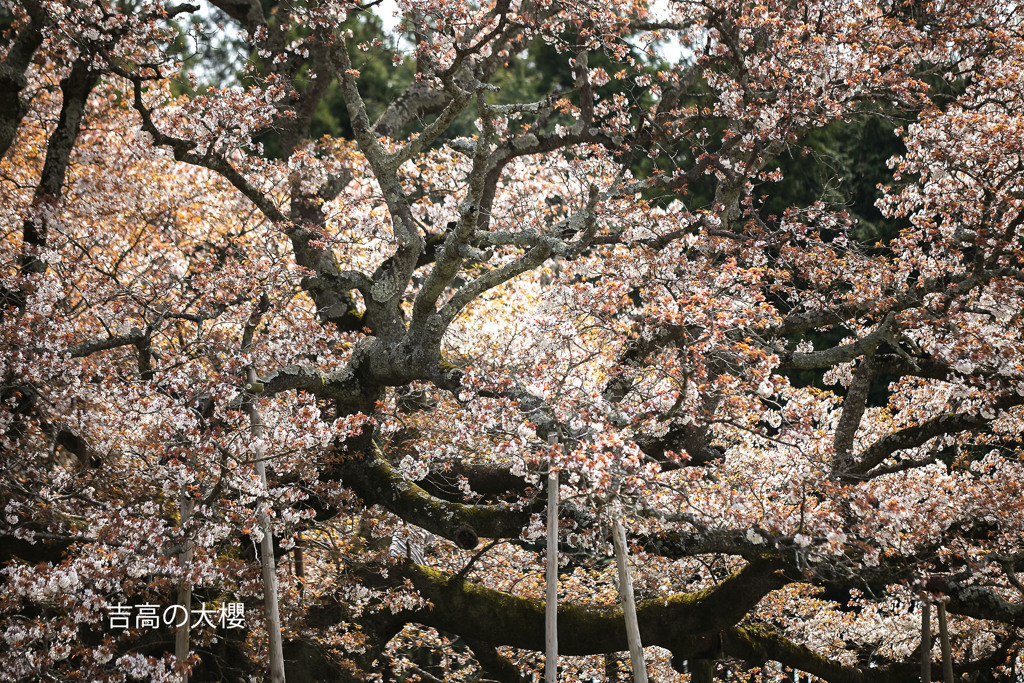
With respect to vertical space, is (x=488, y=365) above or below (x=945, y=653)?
above

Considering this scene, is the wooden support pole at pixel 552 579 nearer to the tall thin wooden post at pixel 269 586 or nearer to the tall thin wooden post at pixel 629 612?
the tall thin wooden post at pixel 629 612

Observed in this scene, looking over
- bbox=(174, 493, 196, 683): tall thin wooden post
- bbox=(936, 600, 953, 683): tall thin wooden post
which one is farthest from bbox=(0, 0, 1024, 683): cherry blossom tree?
bbox=(936, 600, 953, 683): tall thin wooden post

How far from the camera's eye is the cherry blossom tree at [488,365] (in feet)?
22.3

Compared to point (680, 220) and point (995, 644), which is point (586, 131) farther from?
point (995, 644)

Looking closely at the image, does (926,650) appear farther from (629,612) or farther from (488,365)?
(488,365)

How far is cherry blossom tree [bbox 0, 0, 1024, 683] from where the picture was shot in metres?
6.80

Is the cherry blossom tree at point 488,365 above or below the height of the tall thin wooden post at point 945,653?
above

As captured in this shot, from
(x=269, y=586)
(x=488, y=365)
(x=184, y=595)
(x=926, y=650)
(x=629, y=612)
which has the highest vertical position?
(x=488, y=365)

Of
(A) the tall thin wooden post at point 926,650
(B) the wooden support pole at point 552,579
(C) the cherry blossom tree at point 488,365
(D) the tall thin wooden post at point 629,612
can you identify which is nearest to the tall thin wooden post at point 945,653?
(A) the tall thin wooden post at point 926,650

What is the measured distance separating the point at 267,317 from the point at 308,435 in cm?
350

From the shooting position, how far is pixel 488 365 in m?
10.0

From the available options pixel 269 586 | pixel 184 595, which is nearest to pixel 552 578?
pixel 269 586

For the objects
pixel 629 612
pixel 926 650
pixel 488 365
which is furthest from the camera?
pixel 488 365

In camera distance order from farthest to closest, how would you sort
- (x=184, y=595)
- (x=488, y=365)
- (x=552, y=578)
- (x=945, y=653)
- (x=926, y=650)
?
(x=488, y=365) → (x=945, y=653) → (x=926, y=650) → (x=184, y=595) → (x=552, y=578)
